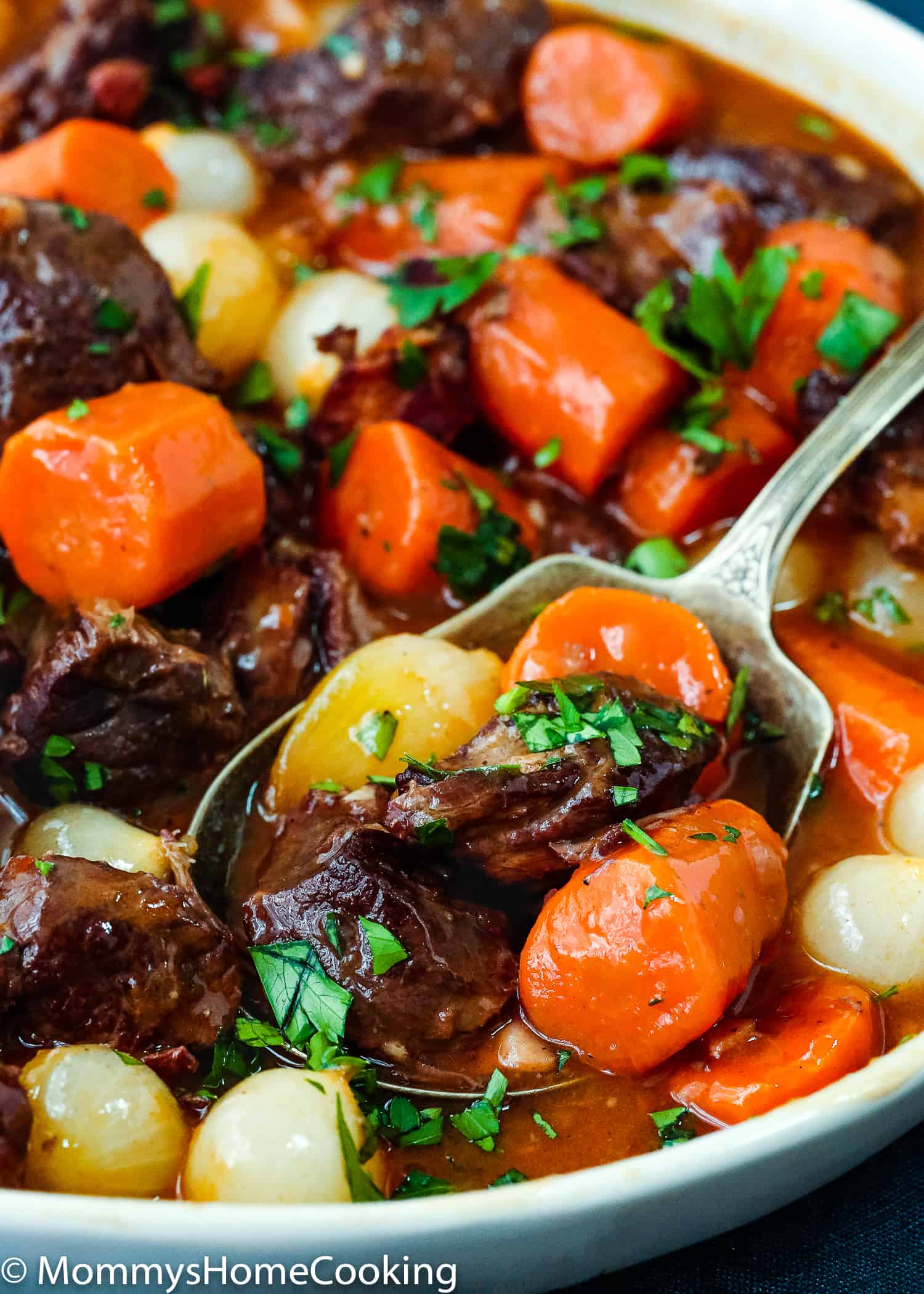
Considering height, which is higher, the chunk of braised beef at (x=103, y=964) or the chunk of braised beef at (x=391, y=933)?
the chunk of braised beef at (x=391, y=933)

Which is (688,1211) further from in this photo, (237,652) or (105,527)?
(105,527)

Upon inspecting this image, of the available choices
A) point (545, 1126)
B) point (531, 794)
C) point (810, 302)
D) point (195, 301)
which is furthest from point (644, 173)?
point (545, 1126)

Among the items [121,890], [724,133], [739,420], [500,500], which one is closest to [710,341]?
[739,420]

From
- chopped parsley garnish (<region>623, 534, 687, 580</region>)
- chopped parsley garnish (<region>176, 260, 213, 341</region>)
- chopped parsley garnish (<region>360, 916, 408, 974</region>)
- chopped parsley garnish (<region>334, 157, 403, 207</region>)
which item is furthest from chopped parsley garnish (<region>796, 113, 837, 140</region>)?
chopped parsley garnish (<region>360, 916, 408, 974</region>)

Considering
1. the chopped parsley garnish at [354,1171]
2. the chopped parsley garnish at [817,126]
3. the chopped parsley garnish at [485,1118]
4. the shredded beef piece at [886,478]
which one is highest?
the chopped parsley garnish at [817,126]

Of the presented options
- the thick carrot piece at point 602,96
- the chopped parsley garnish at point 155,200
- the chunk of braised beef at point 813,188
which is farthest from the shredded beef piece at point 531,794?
the thick carrot piece at point 602,96

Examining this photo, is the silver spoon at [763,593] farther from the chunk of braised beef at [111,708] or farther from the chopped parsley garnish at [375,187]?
the chopped parsley garnish at [375,187]
